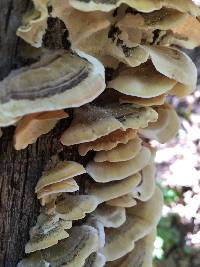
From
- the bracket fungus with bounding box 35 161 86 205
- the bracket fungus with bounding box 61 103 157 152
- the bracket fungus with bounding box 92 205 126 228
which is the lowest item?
the bracket fungus with bounding box 92 205 126 228

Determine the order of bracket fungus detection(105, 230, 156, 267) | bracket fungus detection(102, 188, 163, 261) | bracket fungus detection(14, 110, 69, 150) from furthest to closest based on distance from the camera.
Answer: bracket fungus detection(105, 230, 156, 267) < bracket fungus detection(102, 188, 163, 261) < bracket fungus detection(14, 110, 69, 150)

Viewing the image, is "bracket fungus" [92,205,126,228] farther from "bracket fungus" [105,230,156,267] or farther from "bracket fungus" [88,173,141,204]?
"bracket fungus" [105,230,156,267]

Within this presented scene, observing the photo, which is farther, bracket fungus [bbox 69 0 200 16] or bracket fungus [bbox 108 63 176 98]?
bracket fungus [bbox 108 63 176 98]

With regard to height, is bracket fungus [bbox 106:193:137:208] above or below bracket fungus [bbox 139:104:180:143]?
below

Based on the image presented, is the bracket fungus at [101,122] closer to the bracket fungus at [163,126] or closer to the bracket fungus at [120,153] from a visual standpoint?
the bracket fungus at [120,153]

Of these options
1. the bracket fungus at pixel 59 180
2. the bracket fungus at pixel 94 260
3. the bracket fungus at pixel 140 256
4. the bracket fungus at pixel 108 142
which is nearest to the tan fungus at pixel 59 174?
the bracket fungus at pixel 59 180

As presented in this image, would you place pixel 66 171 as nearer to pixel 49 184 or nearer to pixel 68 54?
pixel 49 184

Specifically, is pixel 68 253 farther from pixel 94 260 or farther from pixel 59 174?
pixel 59 174

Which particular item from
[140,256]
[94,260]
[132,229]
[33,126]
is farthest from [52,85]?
[140,256]

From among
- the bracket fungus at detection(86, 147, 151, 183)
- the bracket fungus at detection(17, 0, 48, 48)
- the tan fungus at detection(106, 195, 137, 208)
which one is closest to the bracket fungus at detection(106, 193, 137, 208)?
the tan fungus at detection(106, 195, 137, 208)
